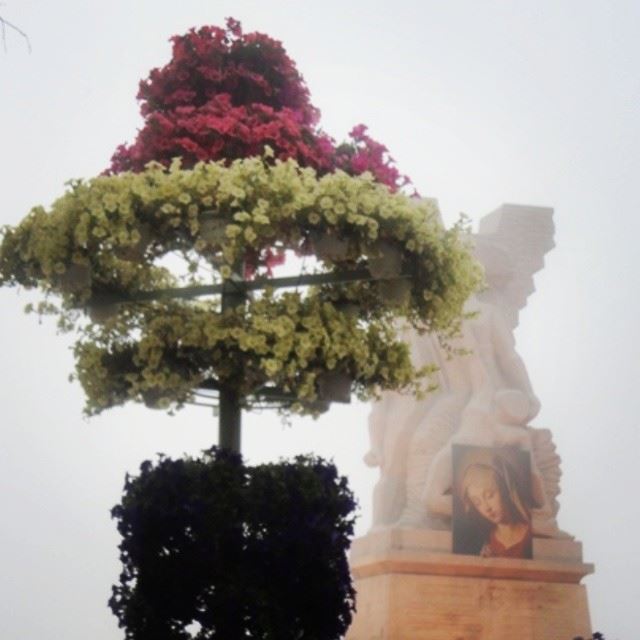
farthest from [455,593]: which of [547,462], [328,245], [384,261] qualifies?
[328,245]

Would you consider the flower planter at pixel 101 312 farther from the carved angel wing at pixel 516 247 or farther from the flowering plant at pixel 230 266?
the carved angel wing at pixel 516 247

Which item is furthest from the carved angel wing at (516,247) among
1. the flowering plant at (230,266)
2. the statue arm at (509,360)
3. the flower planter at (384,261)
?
the flower planter at (384,261)

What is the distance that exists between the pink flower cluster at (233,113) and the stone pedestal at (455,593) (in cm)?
487

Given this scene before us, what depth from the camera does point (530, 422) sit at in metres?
10.3

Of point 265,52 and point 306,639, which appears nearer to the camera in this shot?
point 306,639

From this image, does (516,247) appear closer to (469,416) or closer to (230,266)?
(469,416)

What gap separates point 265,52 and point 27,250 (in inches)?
50.2

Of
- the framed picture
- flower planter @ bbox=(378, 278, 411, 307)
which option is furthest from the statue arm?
flower planter @ bbox=(378, 278, 411, 307)

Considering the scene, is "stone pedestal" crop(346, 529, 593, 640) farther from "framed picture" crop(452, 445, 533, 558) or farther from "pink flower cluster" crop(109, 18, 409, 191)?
"pink flower cluster" crop(109, 18, 409, 191)

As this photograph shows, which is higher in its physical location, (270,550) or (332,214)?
(332,214)

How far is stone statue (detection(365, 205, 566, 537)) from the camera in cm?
961

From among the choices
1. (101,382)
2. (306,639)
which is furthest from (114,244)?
(306,639)

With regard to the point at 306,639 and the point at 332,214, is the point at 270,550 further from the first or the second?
the point at 332,214

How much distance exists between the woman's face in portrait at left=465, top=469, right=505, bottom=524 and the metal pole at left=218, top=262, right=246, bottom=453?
5214 millimetres
